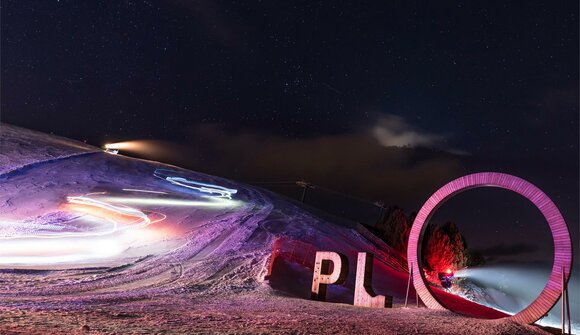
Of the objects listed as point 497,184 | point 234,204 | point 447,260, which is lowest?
point 447,260

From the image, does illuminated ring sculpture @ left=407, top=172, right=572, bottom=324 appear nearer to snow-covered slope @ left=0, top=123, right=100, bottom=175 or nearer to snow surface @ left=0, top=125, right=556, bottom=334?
snow surface @ left=0, top=125, right=556, bottom=334

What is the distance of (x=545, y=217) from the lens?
32.4ft

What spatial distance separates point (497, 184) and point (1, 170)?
2279 cm

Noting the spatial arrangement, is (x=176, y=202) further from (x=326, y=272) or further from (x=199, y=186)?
(x=326, y=272)

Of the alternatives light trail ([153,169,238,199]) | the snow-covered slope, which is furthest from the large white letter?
the snow-covered slope

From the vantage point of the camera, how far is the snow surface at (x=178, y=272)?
709 centimetres

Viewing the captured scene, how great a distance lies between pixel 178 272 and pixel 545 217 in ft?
37.2

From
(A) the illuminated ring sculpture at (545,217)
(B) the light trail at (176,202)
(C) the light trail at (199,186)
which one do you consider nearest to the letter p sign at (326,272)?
(A) the illuminated ring sculpture at (545,217)

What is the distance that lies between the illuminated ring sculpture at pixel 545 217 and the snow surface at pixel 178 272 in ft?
3.26

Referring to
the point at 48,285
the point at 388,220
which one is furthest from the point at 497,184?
the point at 388,220

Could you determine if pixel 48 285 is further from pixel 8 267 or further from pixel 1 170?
pixel 1 170

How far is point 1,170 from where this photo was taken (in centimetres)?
2158

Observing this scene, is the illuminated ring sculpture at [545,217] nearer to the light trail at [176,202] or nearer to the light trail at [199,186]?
the light trail at [176,202]

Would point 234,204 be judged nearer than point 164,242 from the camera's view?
No
